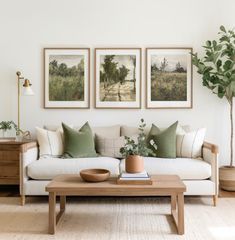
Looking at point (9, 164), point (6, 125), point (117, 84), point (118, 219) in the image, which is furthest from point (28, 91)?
point (118, 219)

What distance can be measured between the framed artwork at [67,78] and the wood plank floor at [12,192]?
1238mm

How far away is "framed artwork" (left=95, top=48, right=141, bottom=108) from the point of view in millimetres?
4809

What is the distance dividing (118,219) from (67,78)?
2.33 metres

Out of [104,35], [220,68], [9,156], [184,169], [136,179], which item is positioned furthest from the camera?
[104,35]

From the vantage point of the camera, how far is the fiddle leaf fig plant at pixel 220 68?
4410 millimetres

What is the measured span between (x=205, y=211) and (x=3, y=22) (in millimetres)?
3720

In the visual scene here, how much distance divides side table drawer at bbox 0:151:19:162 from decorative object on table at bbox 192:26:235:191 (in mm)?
2674

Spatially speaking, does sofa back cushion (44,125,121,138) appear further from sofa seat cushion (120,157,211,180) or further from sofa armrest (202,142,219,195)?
sofa armrest (202,142,219,195)

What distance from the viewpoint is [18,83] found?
15.6 ft

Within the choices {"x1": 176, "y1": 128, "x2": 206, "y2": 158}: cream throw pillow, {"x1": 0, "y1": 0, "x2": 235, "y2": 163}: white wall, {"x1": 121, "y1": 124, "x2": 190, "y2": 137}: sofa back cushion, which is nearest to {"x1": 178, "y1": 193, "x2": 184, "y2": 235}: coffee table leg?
{"x1": 176, "y1": 128, "x2": 206, "y2": 158}: cream throw pillow

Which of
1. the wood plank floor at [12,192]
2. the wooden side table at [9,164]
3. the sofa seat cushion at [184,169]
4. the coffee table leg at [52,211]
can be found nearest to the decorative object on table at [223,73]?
the wood plank floor at [12,192]

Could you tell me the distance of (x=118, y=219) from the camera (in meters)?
3.28

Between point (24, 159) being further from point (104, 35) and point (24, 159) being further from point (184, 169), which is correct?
point (104, 35)

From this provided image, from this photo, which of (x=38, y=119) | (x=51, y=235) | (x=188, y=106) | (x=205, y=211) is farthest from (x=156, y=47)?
(x=51, y=235)
